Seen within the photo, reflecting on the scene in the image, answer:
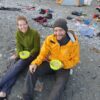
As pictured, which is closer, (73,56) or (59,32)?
(59,32)

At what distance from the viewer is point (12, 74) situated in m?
5.74

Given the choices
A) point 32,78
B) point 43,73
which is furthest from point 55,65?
point 32,78

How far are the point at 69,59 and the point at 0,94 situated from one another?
1.41 m

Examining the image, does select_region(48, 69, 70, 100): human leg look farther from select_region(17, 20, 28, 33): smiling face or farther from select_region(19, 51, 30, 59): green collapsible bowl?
select_region(17, 20, 28, 33): smiling face

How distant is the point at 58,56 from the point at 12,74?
945mm

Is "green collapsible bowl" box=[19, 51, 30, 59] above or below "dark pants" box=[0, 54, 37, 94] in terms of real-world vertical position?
above

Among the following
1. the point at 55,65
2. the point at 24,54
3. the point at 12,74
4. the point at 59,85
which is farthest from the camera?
the point at 24,54

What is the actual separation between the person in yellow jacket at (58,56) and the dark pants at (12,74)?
0.37m

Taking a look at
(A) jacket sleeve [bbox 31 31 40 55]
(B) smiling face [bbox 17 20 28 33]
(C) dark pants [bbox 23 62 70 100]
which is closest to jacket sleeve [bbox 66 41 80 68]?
(C) dark pants [bbox 23 62 70 100]

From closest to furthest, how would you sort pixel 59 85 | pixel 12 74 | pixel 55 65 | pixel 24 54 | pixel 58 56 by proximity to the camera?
pixel 59 85 → pixel 55 65 → pixel 58 56 → pixel 12 74 → pixel 24 54

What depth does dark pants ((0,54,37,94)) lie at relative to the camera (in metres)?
5.66

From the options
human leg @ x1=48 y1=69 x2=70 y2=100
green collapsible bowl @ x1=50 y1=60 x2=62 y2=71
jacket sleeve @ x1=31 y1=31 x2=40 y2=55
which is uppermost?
jacket sleeve @ x1=31 y1=31 x2=40 y2=55

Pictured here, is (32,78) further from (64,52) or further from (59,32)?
(59,32)

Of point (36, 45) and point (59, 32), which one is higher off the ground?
point (59, 32)
